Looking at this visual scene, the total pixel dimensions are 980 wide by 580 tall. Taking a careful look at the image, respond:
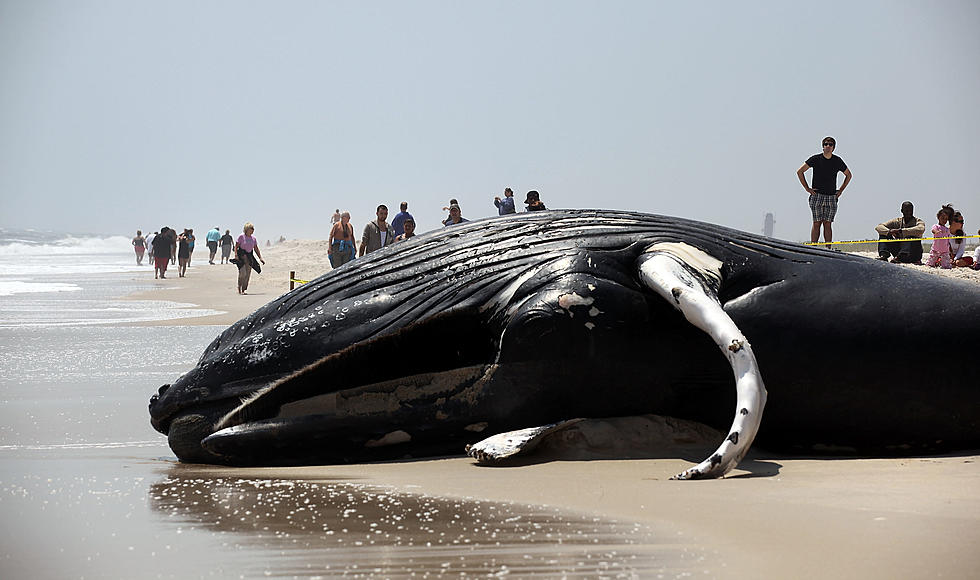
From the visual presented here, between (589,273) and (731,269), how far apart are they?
753 millimetres

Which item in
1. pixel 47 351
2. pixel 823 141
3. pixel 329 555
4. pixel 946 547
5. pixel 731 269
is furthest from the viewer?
pixel 823 141

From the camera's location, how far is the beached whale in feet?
15.0

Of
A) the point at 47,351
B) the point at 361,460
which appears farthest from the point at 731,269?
the point at 47,351

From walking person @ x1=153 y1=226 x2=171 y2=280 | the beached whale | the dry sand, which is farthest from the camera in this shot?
walking person @ x1=153 y1=226 x2=171 y2=280

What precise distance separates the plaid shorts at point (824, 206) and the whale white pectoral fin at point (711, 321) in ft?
35.9

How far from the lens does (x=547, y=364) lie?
4.53 m

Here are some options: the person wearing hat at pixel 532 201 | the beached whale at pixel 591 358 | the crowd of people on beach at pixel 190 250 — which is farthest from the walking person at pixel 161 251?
the beached whale at pixel 591 358

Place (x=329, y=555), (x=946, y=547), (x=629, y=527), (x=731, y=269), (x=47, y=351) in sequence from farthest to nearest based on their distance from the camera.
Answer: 1. (x=47, y=351)
2. (x=731, y=269)
3. (x=629, y=527)
4. (x=329, y=555)
5. (x=946, y=547)

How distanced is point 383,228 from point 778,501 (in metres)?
15.5

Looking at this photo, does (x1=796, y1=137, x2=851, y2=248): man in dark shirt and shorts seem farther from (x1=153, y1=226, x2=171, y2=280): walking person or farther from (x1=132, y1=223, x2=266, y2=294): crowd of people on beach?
(x1=153, y1=226, x2=171, y2=280): walking person

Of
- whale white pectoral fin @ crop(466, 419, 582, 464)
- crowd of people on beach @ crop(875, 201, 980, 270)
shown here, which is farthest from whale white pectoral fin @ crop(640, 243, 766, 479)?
crowd of people on beach @ crop(875, 201, 980, 270)

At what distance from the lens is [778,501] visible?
3.44m

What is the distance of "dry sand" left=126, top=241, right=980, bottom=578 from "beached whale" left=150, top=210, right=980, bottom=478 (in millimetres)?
197

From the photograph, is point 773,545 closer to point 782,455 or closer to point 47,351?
point 782,455
